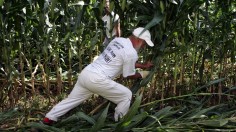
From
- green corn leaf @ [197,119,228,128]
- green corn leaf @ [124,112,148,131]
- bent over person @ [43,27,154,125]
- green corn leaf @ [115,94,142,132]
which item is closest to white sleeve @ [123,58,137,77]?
bent over person @ [43,27,154,125]

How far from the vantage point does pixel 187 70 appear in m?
6.31

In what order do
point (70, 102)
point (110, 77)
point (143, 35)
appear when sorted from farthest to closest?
point (70, 102), point (110, 77), point (143, 35)

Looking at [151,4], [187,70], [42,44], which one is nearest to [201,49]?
[187,70]

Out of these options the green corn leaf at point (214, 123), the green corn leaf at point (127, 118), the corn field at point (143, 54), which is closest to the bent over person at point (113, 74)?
the corn field at point (143, 54)

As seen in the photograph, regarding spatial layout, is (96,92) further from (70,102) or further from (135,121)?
(135,121)

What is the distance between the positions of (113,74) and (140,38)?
485mm

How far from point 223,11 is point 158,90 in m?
1.34

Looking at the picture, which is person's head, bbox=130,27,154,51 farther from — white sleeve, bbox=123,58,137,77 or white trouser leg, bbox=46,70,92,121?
white trouser leg, bbox=46,70,92,121

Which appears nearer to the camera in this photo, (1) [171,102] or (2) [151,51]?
(2) [151,51]

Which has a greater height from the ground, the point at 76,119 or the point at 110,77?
the point at 110,77

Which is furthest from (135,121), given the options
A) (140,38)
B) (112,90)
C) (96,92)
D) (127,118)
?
(140,38)

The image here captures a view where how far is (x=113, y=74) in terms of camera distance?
14.7 feet

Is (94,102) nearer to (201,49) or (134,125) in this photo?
(134,125)

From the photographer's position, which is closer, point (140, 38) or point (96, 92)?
point (140, 38)
